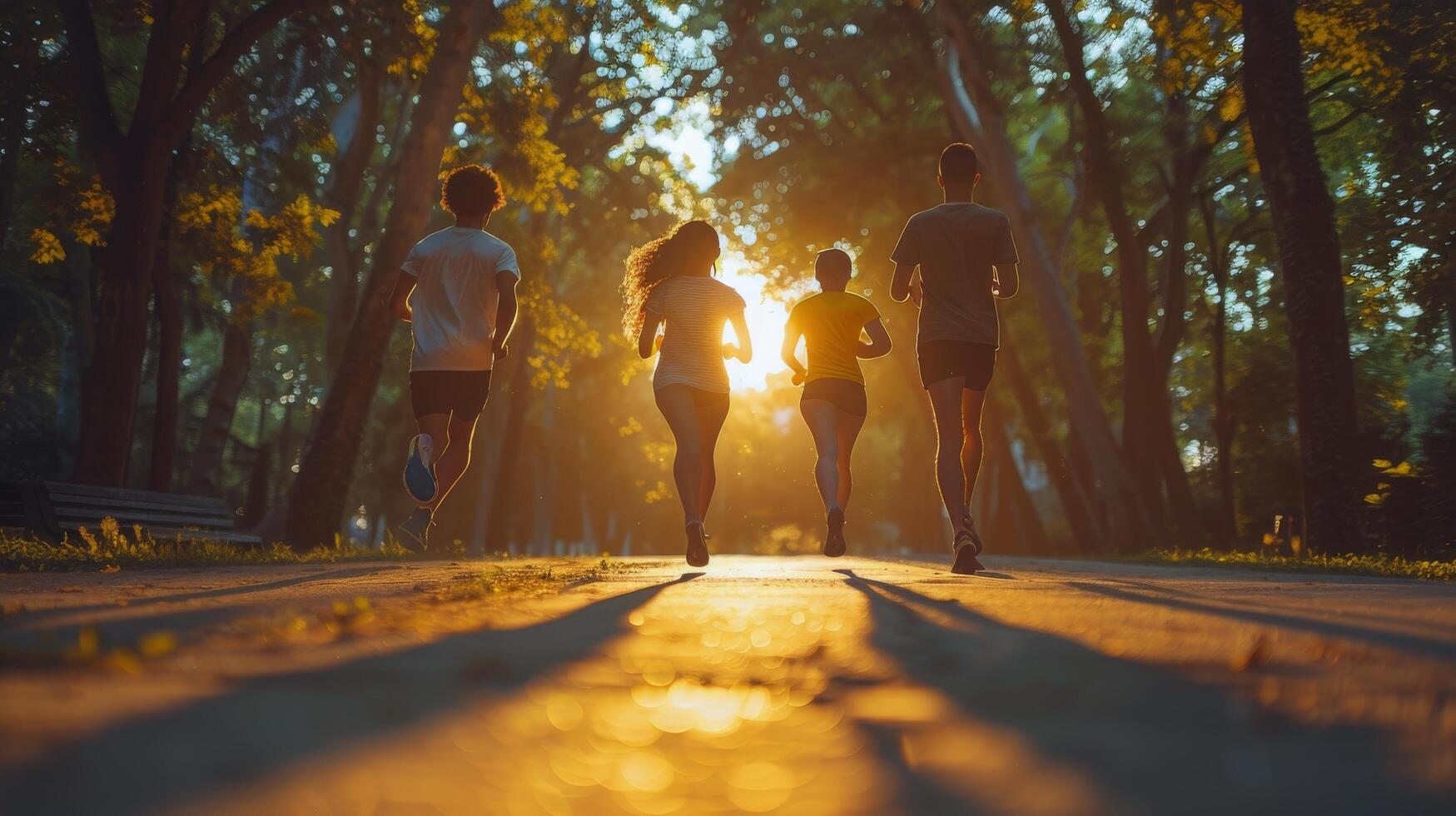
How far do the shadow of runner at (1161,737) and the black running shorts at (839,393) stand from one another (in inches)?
273

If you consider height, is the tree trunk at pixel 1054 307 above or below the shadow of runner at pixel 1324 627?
above

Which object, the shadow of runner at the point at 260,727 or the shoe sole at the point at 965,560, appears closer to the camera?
the shadow of runner at the point at 260,727

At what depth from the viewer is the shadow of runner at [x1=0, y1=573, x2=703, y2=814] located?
129cm

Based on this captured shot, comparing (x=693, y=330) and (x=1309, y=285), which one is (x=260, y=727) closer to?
(x=693, y=330)

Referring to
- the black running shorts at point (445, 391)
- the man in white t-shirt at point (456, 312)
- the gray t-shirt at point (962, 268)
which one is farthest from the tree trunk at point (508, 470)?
the gray t-shirt at point (962, 268)

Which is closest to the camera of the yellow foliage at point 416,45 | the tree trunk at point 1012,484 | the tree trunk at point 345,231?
the yellow foliage at point 416,45

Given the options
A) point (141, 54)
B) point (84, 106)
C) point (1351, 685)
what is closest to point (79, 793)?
point (1351, 685)

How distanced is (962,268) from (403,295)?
3.67 meters

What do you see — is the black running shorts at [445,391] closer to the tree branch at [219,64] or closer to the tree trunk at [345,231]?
the tree branch at [219,64]

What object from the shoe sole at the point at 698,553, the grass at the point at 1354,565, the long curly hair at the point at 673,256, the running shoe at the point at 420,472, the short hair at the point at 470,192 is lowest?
the shoe sole at the point at 698,553

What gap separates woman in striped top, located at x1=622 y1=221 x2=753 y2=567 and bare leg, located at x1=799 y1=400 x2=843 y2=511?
4.08ft

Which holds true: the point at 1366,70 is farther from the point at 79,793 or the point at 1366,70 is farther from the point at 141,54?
the point at 141,54

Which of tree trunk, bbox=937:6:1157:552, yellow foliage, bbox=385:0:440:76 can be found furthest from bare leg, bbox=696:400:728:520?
tree trunk, bbox=937:6:1157:552

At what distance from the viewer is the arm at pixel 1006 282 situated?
7.70 metres
